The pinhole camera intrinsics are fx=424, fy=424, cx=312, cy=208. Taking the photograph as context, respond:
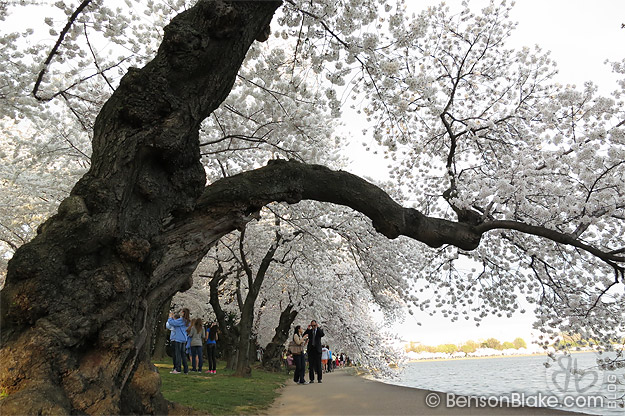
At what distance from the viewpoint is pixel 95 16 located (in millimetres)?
7047

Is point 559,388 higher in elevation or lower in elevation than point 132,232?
lower

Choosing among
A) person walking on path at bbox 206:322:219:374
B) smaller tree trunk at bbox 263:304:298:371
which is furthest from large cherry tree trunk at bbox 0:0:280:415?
smaller tree trunk at bbox 263:304:298:371

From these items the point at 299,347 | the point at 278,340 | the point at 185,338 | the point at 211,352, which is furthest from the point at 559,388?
the point at 278,340

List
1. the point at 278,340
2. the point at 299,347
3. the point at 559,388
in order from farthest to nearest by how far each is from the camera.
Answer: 1. the point at 278,340
2. the point at 559,388
3. the point at 299,347

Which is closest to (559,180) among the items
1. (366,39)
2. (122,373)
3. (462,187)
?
(462,187)

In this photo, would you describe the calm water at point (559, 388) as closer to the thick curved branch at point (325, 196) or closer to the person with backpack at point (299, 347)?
the thick curved branch at point (325, 196)

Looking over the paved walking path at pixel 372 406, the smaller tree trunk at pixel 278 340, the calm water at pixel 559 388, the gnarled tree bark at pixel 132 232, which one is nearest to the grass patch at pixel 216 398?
the paved walking path at pixel 372 406

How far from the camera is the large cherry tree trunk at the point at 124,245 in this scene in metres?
3.23

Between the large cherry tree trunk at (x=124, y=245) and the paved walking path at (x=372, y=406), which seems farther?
the paved walking path at (x=372, y=406)

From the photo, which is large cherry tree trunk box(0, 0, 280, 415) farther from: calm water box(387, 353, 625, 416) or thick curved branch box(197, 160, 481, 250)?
calm water box(387, 353, 625, 416)

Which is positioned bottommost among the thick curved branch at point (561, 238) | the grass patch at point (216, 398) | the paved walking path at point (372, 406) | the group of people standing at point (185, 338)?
the grass patch at point (216, 398)

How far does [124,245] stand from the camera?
149 inches

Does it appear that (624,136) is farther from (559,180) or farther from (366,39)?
(366,39)

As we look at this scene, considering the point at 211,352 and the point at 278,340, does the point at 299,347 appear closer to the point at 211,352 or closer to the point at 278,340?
the point at 211,352
